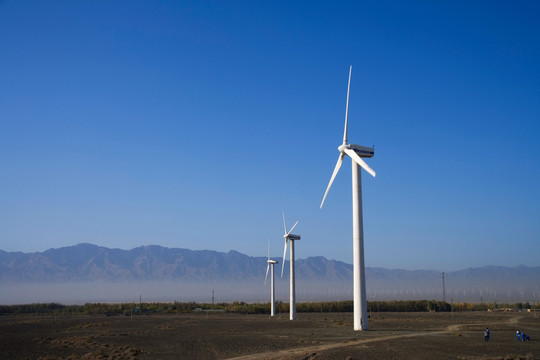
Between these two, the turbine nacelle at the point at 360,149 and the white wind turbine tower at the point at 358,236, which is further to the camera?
the turbine nacelle at the point at 360,149

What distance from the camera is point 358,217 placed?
56312 mm

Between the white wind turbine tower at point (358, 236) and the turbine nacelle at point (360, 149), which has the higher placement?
the turbine nacelle at point (360, 149)

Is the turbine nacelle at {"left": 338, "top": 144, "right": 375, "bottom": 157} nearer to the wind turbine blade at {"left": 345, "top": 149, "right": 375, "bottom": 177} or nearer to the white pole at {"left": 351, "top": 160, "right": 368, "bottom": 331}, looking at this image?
the wind turbine blade at {"left": 345, "top": 149, "right": 375, "bottom": 177}

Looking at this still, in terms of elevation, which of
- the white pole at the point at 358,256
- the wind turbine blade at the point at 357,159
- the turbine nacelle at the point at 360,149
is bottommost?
the white pole at the point at 358,256

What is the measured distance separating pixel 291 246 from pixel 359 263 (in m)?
39.3

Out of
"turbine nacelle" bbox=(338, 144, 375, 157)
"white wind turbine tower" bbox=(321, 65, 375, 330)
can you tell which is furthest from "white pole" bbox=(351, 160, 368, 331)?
"turbine nacelle" bbox=(338, 144, 375, 157)

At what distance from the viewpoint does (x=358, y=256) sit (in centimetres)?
5488

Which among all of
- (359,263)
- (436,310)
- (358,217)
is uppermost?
(358,217)

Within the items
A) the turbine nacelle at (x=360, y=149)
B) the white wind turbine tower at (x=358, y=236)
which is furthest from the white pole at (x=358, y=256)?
the turbine nacelle at (x=360, y=149)

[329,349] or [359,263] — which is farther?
[359,263]

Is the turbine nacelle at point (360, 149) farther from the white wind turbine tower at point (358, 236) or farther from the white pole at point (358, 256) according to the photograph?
the white pole at point (358, 256)

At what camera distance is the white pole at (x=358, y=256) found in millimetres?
54656

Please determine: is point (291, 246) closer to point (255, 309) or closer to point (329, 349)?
point (255, 309)

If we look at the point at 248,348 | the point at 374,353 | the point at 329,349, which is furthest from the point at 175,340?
the point at 374,353
